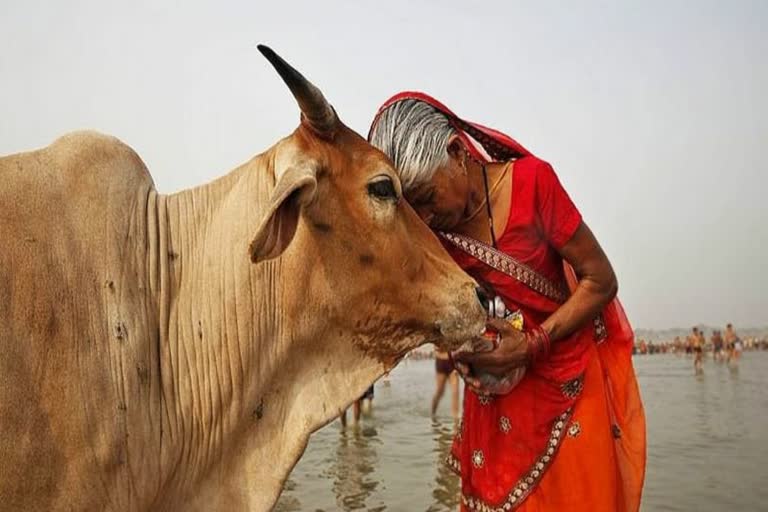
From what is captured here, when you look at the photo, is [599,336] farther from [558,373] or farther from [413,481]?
[413,481]

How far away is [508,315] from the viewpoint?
2861 millimetres

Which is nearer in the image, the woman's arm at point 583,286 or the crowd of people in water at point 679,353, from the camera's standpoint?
the woman's arm at point 583,286

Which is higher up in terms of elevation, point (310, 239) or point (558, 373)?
point (310, 239)

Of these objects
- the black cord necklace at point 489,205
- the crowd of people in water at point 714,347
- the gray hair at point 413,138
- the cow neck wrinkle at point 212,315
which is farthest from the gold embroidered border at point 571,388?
the crowd of people in water at point 714,347

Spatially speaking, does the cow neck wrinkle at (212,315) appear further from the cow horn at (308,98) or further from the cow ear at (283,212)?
the cow horn at (308,98)

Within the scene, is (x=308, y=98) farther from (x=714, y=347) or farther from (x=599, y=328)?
(x=714, y=347)

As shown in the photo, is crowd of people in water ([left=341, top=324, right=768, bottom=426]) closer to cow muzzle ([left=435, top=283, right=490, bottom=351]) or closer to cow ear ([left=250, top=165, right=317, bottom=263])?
cow muzzle ([left=435, top=283, right=490, bottom=351])

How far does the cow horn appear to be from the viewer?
2.31 meters

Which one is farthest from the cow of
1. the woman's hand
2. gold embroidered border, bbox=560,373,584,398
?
gold embroidered border, bbox=560,373,584,398

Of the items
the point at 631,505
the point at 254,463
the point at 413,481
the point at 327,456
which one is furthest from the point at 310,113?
the point at 327,456

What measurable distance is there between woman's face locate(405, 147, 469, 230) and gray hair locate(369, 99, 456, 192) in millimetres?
33

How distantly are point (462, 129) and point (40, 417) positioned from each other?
6.36ft

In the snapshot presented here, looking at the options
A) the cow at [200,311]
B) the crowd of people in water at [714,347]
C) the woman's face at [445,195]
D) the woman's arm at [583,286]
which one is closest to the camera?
the cow at [200,311]

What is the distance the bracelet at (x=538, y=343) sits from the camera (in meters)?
2.70
